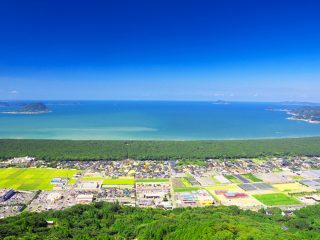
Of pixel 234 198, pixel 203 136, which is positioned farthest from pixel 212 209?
pixel 203 136

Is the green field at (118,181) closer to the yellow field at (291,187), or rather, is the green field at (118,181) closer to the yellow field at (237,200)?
the yellow field at (237,200)

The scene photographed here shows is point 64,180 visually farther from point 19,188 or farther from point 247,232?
point 247,232

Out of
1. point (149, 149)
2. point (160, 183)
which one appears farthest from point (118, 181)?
point (149, 149)

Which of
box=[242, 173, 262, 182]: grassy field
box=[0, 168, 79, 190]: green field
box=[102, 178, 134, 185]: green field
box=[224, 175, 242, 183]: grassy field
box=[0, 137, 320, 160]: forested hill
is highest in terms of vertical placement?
box=[0, 137, 320, 160]: forested hill

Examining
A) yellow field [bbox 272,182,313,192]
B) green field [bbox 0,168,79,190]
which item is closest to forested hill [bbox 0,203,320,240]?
yellow field [bbox 272,182,313,192]

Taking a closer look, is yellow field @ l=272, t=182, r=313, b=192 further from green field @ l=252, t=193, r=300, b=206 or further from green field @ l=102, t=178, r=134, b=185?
green field @ l=102, t=178, r=134, b=185

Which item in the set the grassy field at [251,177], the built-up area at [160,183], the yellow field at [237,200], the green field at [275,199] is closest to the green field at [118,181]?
the built-up area at [160,183]
